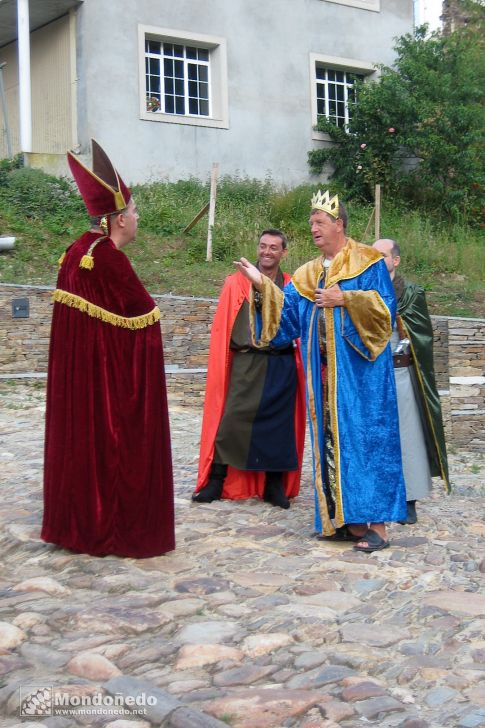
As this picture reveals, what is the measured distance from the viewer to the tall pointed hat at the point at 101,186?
16.2ft

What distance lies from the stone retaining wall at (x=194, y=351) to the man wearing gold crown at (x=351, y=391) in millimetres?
7049

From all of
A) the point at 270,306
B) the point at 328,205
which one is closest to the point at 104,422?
the point at 270,306

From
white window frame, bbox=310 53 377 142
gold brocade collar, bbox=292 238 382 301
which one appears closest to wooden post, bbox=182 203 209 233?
white window frame, bbox=310 53 377 142

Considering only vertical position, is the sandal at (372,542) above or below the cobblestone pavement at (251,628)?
above

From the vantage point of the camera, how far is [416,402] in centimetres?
636

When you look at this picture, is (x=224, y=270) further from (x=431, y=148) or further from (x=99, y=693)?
(x=99, y=693)

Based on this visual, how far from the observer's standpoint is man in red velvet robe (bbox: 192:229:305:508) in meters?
6.59

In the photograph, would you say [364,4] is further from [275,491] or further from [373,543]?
[373,543]

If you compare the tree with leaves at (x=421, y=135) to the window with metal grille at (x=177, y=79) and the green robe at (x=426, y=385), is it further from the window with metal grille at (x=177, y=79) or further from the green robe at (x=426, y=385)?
the green robe at (x=426, y=385)

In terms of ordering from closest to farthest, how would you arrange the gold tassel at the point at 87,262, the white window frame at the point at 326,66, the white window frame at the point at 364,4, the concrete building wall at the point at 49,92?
the gold tassel at the point at 87,262 → the concrete building wall at the point at 49,92 → the white window frame at the point at 326,66 → the white window frame at the point at 364,4

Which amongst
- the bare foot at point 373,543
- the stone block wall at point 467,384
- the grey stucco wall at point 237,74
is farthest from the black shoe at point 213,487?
the grey stucco wall at point 237,74

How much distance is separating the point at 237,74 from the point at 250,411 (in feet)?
51.7

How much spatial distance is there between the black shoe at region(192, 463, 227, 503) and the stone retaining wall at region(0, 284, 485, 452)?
6.22 meters

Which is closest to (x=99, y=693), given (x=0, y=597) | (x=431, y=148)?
(x=0, y=597)
